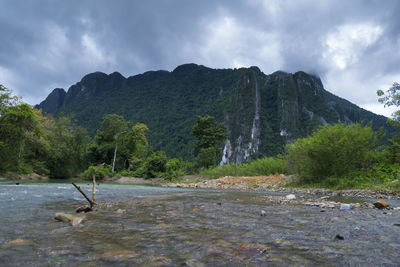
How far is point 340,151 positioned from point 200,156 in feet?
71.6

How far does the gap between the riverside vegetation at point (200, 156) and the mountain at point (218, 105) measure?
3619cm

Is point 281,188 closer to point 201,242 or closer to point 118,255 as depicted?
point 201,242

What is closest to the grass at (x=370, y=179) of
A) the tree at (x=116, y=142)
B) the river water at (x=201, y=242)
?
the river water at (x=201, y=242)

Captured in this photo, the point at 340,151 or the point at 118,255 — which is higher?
the point at 340,151

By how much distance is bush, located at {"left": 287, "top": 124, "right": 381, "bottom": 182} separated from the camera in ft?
40.9

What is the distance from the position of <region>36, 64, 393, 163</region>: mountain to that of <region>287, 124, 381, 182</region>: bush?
54.2m

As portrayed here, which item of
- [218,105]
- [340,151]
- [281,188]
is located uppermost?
[218,105]

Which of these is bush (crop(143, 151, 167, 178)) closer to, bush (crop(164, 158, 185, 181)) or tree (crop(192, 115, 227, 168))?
bush (crop(164, 158, 185, 181))

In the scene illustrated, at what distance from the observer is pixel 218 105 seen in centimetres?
10144

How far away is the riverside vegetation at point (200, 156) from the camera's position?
12492mm

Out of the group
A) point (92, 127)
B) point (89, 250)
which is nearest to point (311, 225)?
point (89, 250)

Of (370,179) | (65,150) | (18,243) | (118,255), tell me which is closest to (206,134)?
(65,150)

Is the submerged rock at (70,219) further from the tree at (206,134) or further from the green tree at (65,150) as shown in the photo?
the green tree at (65,150)

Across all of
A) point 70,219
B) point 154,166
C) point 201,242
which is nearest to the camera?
point 201,242
